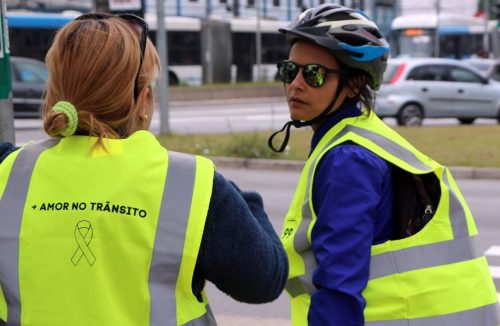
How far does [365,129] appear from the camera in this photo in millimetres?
2375

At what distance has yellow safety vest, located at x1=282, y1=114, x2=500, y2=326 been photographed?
86.0 inches

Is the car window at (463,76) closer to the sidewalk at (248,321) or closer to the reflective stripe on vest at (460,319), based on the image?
the sidewalk at (248,321)

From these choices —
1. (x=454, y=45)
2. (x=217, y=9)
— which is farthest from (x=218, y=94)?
(x=217, y=9)

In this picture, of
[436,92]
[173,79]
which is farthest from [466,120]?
[173,79]

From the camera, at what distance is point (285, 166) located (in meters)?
13.9

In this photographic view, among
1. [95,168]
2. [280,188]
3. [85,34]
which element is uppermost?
[85,34]

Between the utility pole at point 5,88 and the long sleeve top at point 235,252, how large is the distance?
7.89 feet

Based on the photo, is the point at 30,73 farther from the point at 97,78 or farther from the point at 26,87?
the point at 97,78

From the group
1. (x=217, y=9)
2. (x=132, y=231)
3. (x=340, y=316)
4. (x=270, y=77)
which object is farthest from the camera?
(x=217, y=9)

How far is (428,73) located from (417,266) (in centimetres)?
1902

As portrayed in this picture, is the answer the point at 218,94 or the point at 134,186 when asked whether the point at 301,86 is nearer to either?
the point at 134,186

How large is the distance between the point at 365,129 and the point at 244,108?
1100 inches

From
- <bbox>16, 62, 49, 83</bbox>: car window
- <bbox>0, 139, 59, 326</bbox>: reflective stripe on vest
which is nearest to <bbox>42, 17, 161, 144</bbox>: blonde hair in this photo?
<bbox>0, 139, 59, 326</bbox>: reflective stripe on vest

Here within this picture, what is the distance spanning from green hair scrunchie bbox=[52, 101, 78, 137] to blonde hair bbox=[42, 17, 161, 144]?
10mm
